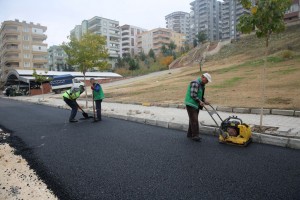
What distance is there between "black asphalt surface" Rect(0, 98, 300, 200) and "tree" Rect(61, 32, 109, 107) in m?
8.44

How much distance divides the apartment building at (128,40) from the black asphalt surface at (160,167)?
8775 cm

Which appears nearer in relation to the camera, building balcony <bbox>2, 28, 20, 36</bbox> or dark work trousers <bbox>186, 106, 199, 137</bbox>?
dark work trousers <bbox>186, 106, 199, 137</bbox>

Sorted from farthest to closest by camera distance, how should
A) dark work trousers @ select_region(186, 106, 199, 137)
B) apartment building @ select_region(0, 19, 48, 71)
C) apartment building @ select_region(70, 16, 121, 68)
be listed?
apartment building @ select_region(70, 16, 121, 68), apartment building @ select_region(0, 19, 48, 71), dark work trousers @ select_region(186, 106, 199, 137)

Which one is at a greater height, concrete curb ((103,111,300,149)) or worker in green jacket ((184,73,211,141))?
worker in green jacket ((184,73,211,141))

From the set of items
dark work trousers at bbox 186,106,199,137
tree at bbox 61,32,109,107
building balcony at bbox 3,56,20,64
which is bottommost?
dark work trousers at bbox 186,106,199,137

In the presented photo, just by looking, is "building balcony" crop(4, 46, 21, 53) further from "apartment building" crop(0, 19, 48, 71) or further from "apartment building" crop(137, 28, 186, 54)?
"apartment building" crop(137, 28, 186, 54)

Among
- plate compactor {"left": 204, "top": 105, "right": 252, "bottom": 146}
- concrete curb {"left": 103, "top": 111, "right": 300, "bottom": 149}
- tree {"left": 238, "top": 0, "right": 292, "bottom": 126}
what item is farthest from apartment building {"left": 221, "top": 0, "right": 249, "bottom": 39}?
plate compactor {"left": 204, "top": 105, "right": 252, "bottom": 146}

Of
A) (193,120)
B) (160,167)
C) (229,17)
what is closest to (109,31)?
(229,17)

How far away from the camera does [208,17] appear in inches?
3925

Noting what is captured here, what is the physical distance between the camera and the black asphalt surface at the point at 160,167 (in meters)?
3.14

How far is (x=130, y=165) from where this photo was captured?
4.16 metres

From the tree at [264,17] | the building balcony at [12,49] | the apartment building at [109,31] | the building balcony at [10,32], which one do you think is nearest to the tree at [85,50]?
the tree at [264,17]

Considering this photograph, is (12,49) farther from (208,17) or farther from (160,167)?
(208,17)

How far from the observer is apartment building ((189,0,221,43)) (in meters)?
99.7
